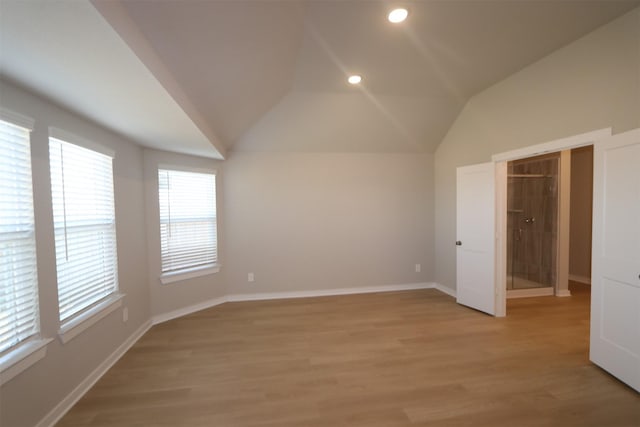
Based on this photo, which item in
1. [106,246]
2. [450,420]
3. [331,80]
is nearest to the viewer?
[450,420]

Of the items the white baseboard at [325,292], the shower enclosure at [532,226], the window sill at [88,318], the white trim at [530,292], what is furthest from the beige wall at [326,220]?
the window sill at [88,318]

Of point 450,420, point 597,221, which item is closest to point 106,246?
point 450,420

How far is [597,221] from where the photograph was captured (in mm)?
2312

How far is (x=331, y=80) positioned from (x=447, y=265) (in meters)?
3.39

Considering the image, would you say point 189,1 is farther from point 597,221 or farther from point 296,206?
point 597,221

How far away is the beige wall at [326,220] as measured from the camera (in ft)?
14.0

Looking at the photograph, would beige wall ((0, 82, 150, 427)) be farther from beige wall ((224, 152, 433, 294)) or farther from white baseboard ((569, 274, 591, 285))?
white baseboard ((569, 274, 591, 285))

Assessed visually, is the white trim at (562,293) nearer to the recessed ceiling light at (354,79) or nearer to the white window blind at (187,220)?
the recessed ceiling light at (354,79)

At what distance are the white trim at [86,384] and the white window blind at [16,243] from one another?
0.58 m

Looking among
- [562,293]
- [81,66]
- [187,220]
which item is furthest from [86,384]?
[562,293]

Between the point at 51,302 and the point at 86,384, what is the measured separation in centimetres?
80

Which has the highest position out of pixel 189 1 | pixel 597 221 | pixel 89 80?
pixel 189 1

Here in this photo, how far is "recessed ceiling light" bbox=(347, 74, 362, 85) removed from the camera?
3010 mm

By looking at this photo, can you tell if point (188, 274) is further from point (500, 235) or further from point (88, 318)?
point (500, 235)
